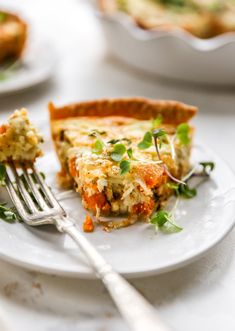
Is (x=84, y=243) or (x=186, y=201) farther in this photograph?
A: (x=186, y=201)

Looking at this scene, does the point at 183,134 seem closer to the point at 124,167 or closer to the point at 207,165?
the point at 207,165

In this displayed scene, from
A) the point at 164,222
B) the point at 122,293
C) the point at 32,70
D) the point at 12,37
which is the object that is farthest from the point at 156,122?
the point at 12,37

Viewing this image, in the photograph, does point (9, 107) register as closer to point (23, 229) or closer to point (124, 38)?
point (124, 38)

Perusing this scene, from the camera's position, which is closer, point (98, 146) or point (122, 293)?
point (122, 293)

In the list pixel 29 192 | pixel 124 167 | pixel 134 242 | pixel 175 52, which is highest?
pixel 175 52

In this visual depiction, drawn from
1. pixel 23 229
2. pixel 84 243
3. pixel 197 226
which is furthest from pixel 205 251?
pixel 23 229

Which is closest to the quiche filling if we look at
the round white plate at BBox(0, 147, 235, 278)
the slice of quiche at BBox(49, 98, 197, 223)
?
the slice of quiche at BBox(49, 98, 197, 223)

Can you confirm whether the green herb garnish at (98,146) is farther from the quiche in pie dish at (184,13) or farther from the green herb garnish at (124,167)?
the quiche in pie dish at (184,13)
